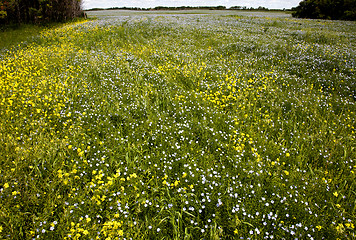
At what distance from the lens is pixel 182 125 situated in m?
5.07

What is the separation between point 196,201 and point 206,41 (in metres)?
12.5

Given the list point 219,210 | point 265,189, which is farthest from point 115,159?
point 265,189

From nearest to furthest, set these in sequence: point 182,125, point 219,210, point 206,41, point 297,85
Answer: point 219,210
point 182,125
point 297,85
point 206,41

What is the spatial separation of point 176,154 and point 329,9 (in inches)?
2312

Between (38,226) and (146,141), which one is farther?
(146,141)

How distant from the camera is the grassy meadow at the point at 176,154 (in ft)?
9.96

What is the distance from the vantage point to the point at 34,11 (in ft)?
68.8

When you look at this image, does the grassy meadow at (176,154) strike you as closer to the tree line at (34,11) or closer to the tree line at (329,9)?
the tree line at (34,11)

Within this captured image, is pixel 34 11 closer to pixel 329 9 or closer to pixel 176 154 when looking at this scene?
pixel 176 154

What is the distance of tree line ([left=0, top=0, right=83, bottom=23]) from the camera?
19.5m

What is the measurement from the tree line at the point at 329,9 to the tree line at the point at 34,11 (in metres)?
50.2

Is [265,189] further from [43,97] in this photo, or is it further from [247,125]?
[43,97]

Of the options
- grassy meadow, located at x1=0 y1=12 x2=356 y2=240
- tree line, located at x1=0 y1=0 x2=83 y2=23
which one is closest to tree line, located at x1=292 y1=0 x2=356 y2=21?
grassy meadow, located at x1=0 y1=12 x2=356 y2=240

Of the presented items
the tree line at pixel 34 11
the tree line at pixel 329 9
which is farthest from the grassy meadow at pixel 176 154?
the tree line at pixel 329 9
